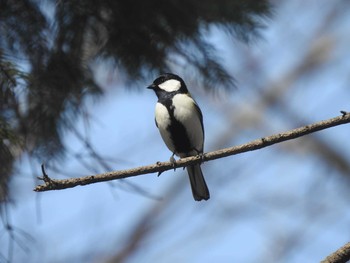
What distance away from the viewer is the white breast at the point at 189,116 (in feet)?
11.6

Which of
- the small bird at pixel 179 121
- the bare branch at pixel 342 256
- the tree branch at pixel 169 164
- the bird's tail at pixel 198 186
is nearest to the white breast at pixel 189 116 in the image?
the small bird at pixel 179 121

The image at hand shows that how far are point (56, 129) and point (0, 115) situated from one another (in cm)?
41

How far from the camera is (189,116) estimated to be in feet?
11.6

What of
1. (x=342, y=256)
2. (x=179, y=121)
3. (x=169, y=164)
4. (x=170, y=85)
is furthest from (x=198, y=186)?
(x=342, y=256)

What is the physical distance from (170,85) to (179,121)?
26 centimetres

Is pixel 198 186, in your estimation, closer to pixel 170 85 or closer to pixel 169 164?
pixel 170 85

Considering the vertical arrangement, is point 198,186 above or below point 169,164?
above

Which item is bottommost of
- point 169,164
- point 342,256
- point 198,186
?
point 342,256

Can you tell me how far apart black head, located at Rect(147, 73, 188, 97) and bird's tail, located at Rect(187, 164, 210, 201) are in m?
0.52

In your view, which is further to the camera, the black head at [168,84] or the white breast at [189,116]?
the white breast at [189,116]

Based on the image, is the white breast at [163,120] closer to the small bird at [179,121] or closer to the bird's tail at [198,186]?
the small bird at [179,121]

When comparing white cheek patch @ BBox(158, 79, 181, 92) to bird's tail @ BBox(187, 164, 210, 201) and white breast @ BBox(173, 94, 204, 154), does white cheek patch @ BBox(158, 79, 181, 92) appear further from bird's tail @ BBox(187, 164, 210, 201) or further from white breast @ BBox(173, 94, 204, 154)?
bird's tail @ BBox(187, 164, 210, 201)

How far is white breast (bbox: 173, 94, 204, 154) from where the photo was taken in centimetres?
353

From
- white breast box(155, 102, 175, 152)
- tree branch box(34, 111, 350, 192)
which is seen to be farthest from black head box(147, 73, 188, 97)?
tree branch box(34, 111, 350, 192)
